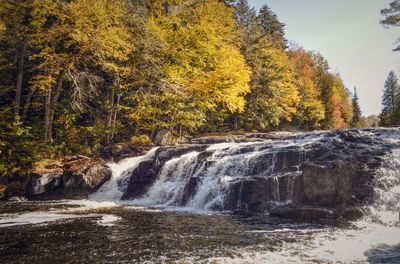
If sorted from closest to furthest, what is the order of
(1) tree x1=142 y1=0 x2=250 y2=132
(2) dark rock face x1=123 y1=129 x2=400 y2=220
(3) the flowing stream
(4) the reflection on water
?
(4) the reflection on water → (3) the flowing stream → (2) dark rock face x1=123 y1=129 x2=400 y2=220 → (1) tree x1=142 y1=0 x2=250 y2=132


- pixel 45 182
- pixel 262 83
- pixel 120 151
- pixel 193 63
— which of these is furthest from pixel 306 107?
pixel 45 182

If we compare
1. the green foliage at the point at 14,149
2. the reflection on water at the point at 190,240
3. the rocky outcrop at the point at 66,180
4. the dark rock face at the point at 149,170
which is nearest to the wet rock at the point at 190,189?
the reflection on water at the point at 190,240

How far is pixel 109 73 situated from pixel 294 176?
1344cm

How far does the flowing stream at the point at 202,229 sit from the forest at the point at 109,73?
232 inches

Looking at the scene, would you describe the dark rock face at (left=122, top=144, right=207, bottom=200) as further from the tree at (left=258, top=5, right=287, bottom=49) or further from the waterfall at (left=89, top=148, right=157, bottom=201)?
the tree at (left=258, top=5, right=287, bottom=49)

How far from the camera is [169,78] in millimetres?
19578

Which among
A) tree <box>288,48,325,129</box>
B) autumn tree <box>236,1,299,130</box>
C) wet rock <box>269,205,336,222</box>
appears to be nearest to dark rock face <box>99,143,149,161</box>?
wet rock <box>269,205,336,222</box>

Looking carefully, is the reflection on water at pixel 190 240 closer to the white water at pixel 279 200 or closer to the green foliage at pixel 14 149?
the white water at pixel 279 200

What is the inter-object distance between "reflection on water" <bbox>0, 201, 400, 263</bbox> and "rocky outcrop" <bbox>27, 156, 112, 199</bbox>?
522 centimetres

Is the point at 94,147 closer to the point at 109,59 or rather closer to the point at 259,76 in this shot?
the point at 109,59

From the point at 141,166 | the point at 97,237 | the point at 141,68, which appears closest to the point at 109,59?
the point at 141,68

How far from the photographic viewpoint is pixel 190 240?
7.32 metres

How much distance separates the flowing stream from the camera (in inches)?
244

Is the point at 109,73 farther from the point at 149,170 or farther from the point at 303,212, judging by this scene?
the point at 303,212
